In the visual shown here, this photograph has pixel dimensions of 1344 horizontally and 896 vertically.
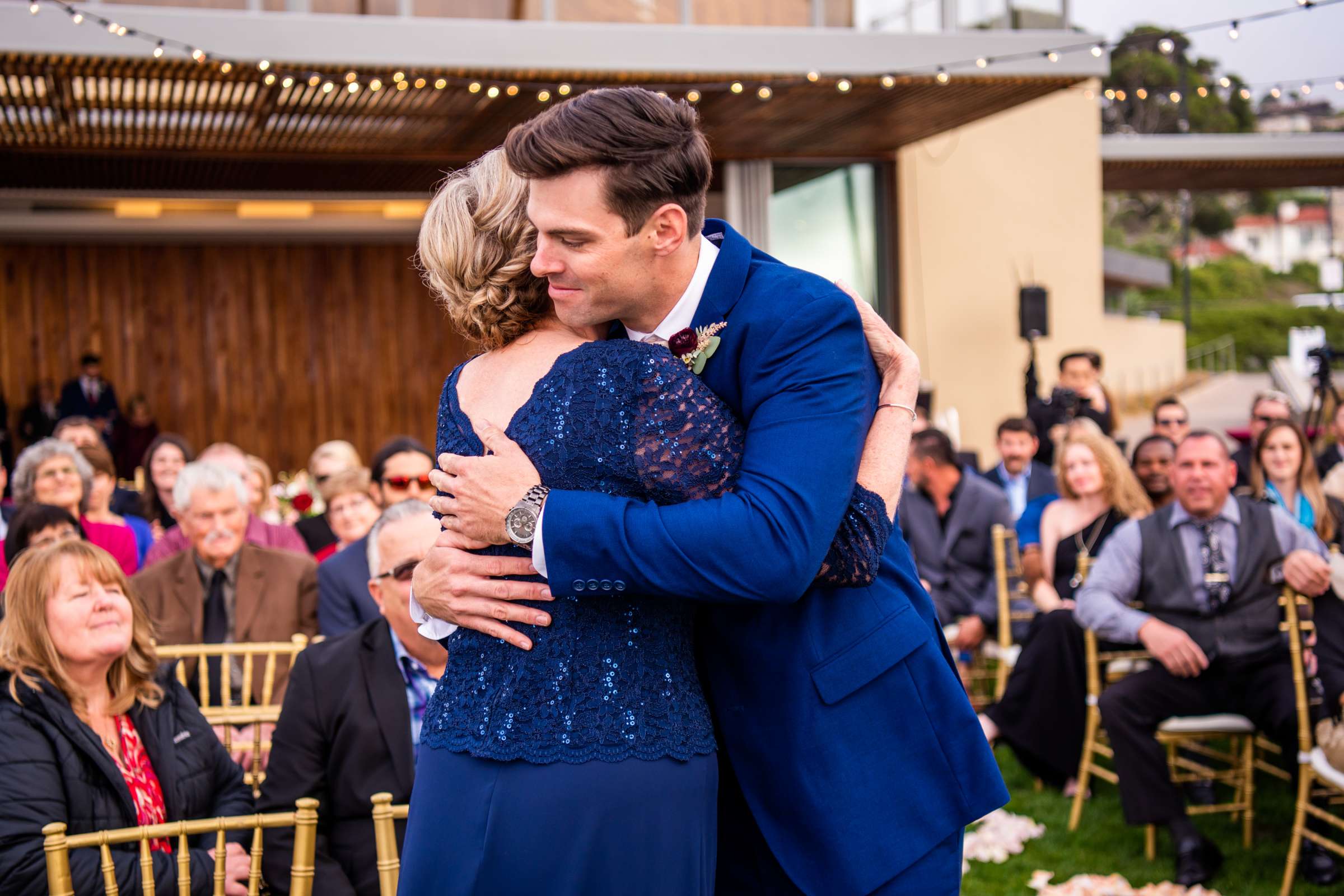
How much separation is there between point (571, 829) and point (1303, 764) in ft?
12.0

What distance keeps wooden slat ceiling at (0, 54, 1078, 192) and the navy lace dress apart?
853 cm

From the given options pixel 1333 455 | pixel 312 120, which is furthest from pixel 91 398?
pixel 1333 455

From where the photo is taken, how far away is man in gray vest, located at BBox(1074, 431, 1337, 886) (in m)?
4.94

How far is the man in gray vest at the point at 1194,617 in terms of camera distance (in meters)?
4.94

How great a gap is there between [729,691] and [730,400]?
421mm

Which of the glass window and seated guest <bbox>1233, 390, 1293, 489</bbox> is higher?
the glass window

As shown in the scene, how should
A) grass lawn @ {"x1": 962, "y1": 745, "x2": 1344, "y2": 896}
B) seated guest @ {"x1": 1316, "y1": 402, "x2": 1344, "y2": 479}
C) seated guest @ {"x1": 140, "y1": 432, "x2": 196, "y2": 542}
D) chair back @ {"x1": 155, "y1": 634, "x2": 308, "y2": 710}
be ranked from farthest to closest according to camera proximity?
seated guest @ {"x1": 1316, "y1": 402, "x2": 1344, "y2": 479}
seated guest @ {"x1": 140, "y1": 432, "x2": 196, "y2": 542}
grass lawn @ {"x1": 962, "y1": 745, "x2": 1344, "y2": 896}
chair back @ {"x1": 155, "y1": 634, "x2": 308, "y2": 710}

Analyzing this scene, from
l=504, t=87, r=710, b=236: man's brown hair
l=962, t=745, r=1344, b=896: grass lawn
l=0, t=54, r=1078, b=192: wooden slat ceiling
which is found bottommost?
l=962, t=745, r=1344, b=896: grass lawn

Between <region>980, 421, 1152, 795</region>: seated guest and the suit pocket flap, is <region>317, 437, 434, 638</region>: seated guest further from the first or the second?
the suit pocket flap

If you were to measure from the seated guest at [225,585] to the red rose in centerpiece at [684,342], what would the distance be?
3.79m

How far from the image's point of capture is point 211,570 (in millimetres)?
5359

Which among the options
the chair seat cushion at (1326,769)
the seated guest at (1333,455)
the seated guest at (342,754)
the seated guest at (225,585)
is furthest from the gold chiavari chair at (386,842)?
the seated guest at (1333,455)

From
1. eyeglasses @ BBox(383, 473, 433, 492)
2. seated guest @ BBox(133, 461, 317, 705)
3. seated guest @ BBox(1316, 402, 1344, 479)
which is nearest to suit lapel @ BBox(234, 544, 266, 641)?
seated guest @ BBox(133, 461, 317, 705)

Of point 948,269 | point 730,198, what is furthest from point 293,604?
point 948,269
